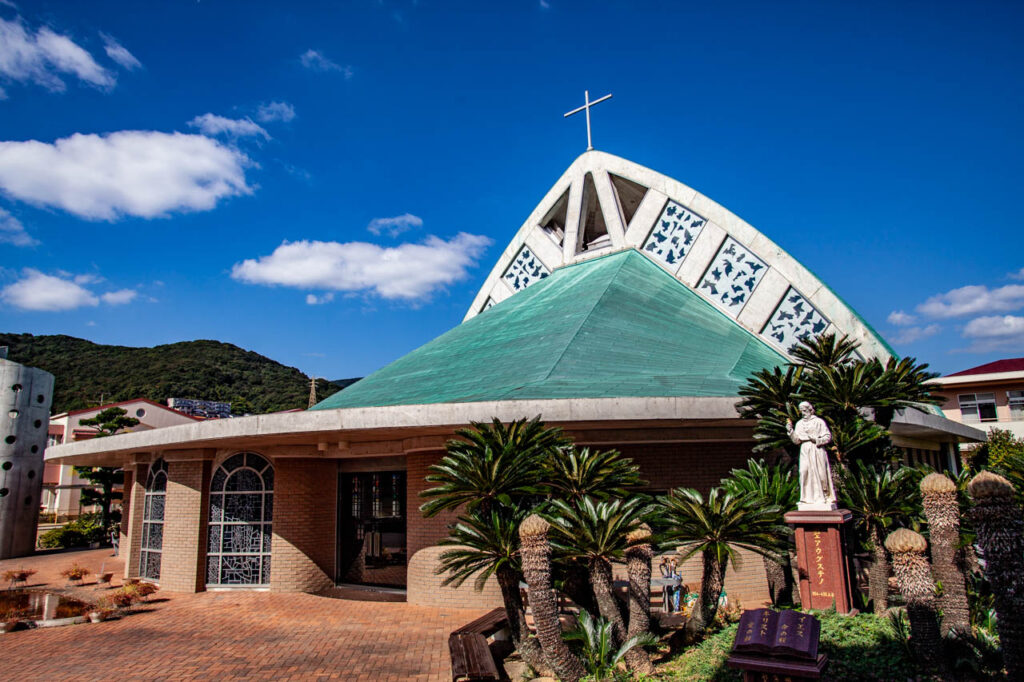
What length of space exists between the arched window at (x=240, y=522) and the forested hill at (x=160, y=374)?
178 feet

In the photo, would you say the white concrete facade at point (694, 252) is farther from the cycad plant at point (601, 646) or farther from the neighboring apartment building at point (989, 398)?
the neighboring apartment building at point (989, 398)

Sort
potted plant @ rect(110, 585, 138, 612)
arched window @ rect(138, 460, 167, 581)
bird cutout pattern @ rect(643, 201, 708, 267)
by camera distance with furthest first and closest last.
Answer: bird cutout pattern @ rect(643, 201, 708, 267) → arched window @ rect(138, 460, 167, 581) → potted plant @ rect(110, 585, 138, 612)

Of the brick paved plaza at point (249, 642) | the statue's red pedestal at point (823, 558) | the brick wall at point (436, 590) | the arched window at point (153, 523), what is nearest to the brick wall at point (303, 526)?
the brick paved plaza at point (249, 642)

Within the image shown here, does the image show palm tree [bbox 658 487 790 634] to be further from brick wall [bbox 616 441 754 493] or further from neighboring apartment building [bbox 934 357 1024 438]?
neighboring apartment building [bbox 934 357 1024 438]

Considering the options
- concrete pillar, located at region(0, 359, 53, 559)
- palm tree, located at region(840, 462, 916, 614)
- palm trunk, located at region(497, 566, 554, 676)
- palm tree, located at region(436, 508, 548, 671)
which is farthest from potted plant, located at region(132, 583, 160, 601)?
concrete pillar, located at region(0, 359, 53, 559)

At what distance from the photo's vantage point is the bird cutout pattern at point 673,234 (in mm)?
20094

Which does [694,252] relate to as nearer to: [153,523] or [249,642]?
[249,642]

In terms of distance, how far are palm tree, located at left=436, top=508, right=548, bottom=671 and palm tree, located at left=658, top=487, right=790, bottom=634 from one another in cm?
197

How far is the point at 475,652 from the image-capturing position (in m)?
8.00

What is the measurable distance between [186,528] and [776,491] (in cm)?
1300

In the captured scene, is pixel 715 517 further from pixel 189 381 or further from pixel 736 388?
pixel 189 381

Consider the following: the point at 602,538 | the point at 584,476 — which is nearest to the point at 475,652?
the point at 602,538

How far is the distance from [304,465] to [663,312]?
9.85m

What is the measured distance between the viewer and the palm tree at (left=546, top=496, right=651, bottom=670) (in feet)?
26.3
